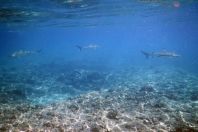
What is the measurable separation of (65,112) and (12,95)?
337 inches

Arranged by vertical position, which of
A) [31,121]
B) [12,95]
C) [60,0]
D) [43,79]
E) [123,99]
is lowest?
[43,79]

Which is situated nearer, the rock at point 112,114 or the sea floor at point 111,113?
the sea floor at point 111,113

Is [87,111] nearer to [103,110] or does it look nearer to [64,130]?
[103,110]

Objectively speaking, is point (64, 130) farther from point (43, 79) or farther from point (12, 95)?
point (43, 79)

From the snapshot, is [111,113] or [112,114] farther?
[111,113]

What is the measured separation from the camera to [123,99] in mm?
14922

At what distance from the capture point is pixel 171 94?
54.9 feet

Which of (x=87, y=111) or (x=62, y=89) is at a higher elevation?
(x=87, y=111)

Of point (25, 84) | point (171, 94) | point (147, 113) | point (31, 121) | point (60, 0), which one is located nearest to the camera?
point (31, 121)

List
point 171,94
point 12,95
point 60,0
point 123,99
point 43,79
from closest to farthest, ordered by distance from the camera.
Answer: point 123,99, point 171,94, point 12,95, point 60,0, point 43,79

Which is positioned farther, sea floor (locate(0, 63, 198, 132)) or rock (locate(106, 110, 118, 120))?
rock (locate(106, 110, 118, 120))

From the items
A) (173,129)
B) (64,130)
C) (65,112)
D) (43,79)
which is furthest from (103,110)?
(43,79)

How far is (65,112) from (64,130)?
2.31m

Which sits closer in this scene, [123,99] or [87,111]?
[87,111]
